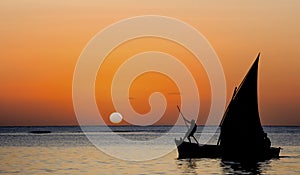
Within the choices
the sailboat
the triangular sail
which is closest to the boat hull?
the sailboat

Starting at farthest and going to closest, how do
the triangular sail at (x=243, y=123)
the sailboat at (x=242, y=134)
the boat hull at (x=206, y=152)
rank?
1. the boat hull at (x=206, y=152)
2. the sailboat at (x=242, y=134)
3. the triangular sail at (x=243, y=123)

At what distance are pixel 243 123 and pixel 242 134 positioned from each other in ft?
2.30

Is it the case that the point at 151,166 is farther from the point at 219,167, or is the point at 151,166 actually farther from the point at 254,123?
the point at 254,123

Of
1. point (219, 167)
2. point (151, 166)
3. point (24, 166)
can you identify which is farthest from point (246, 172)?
point (24, 166)

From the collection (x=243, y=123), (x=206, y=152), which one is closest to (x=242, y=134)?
(x=243, y=123)

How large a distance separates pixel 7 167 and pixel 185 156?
11.2 meters

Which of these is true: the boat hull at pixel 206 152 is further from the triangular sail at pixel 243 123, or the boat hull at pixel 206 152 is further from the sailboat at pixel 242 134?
the triangular sail at pixel 243 123

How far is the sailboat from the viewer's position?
45.8 m

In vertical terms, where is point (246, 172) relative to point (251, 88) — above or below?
below

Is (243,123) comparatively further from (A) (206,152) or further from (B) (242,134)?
(A) (206,152)

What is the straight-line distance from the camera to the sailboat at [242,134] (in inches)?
1805

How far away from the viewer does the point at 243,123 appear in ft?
153

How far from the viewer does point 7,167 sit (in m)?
44.5

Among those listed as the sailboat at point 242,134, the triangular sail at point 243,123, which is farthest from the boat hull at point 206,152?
the triangular sail at point 243,123
